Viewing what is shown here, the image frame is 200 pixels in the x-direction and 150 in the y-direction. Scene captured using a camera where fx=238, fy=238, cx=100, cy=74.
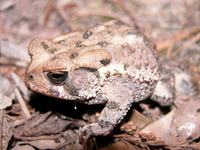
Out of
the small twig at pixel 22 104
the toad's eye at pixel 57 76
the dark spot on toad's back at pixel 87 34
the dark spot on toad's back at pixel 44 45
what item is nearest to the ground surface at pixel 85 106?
the small twig at pixel 22 104

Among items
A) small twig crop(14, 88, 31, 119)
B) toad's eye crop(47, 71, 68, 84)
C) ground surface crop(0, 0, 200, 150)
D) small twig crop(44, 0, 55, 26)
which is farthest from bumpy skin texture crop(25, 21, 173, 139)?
small twig crop(44, 0, 55, 26)

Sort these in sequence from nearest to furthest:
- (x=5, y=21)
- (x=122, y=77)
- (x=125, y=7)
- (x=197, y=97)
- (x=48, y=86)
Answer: (x=48, y=86) → (x=122, y=77) → (x=197, y=97) → (x=5, y=21) → (x=125, y=7)

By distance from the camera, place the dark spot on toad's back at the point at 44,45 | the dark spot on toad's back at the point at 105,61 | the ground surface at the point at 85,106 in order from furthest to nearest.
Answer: the ground surface at the point at 85,106
the dark spot on toad's back at the point at 44,45
the dark spot on toad's back at the point at 105,61

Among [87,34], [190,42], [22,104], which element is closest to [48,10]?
[87,34]

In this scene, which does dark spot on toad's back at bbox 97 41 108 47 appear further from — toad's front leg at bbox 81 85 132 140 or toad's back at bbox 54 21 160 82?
toad's front leg at bbox 81 85 132 140

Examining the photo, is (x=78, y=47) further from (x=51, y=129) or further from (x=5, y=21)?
(x=5, y=21)

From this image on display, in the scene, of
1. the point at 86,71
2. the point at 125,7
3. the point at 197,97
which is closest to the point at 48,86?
the point at 86,71

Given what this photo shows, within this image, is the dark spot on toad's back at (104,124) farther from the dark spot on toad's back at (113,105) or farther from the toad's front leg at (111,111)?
the dark spot on toad's back at (113,105)
